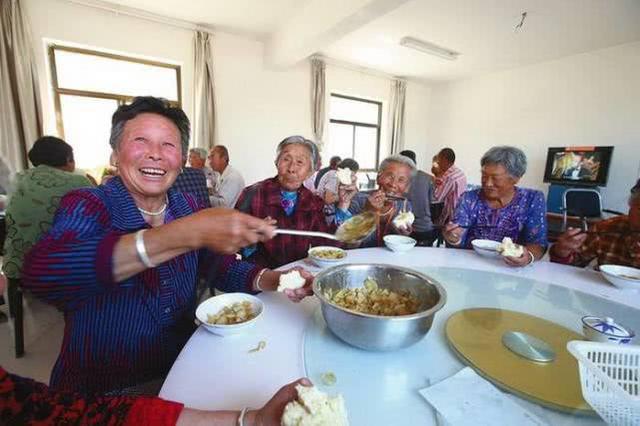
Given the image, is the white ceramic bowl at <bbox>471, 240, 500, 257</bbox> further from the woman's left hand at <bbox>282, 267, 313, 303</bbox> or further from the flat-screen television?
the flat-screen television

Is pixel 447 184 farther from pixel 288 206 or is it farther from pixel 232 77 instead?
pixel 232 77

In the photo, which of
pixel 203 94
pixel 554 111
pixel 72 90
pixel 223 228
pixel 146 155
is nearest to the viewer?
pixel 223 228

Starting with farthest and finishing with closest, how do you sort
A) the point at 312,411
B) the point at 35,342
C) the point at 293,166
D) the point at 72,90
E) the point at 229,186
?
the point at 72,90 < the point at 229,186 < the point at 35,342 < the point at 293,166 < the point at 312,411

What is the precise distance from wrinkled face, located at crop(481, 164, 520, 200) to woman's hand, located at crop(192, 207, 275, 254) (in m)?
1.75

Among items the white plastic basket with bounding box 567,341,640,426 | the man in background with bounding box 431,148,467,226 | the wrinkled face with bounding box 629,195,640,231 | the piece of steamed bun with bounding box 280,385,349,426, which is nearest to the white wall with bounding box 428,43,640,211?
A: the man in background with bounding box 431,148,467,226

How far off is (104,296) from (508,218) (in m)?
2.22

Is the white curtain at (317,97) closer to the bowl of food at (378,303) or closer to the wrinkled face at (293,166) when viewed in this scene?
the wrinkled face at (293,166)

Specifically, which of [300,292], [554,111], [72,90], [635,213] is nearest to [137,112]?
[300,292]

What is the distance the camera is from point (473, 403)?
62cm

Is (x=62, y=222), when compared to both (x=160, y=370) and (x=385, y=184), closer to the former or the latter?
(x=160, y=370)

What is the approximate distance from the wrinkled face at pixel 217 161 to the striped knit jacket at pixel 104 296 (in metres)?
3.05

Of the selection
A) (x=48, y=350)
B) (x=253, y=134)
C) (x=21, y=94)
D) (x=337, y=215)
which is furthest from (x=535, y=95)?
(x=21, y=94)

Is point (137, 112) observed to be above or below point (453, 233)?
above

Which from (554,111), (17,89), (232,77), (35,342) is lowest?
(35,342)
